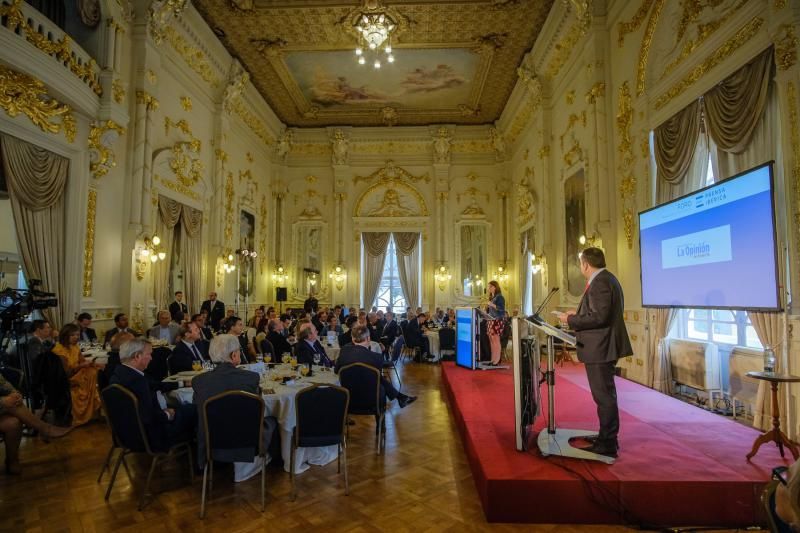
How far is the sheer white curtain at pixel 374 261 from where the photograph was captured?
15.4 metres

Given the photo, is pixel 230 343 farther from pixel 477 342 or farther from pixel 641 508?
pixel 477 342

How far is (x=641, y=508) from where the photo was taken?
115 inches

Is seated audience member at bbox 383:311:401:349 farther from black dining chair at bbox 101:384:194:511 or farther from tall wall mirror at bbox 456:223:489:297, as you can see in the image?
black dining chair at bbox 101:384:194:511

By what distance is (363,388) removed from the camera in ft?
14.5

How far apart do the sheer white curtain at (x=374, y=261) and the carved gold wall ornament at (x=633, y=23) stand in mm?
9264

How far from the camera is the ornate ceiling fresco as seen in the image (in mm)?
9383

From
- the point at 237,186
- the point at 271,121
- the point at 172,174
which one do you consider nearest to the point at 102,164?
the point at 172,174

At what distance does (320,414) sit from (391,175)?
12595mm

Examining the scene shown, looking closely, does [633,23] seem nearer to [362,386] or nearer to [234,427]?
[362,386]

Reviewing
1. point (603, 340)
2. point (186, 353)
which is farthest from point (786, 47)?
point (186, 353)

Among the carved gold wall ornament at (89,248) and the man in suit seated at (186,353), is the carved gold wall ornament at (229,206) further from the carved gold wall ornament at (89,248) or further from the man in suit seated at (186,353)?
the man in suit seated at (186,353)

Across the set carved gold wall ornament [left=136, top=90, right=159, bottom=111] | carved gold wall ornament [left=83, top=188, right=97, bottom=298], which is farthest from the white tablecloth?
carved gold wall ornament [left=136, top=90, right=159, bottom=111]

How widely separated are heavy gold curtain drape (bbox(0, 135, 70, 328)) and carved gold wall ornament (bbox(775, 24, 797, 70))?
8613 mm

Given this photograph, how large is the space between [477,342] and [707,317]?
10.1 feet
